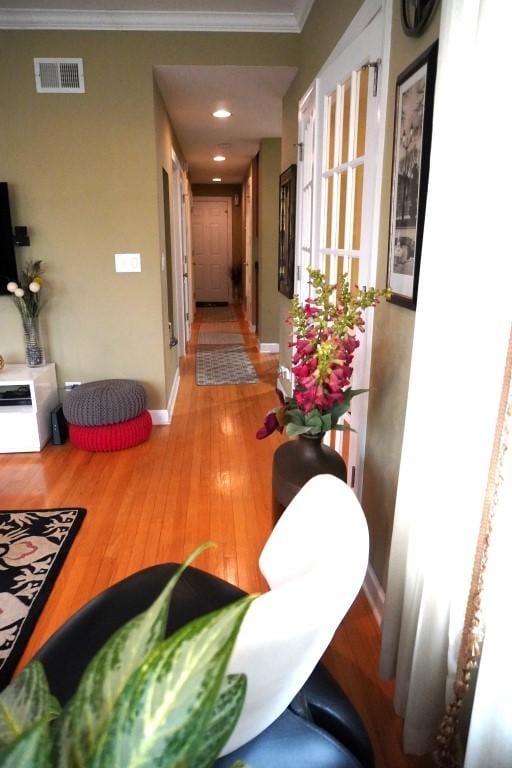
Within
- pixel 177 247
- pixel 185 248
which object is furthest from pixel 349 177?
pixel 185 248

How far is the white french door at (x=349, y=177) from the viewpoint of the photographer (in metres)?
1.87

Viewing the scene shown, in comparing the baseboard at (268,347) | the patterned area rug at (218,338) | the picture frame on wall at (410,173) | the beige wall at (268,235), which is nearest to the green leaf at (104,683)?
the picture frame on wall at (410,173)

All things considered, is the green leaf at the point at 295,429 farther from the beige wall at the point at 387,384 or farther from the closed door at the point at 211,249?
the closed door at the point at 211,249

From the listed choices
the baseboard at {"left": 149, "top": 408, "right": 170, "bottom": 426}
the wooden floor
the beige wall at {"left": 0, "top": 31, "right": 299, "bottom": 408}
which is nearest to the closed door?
the beige wall at {"left": 0, "top": 31, "right": 299, "bottom": 408}

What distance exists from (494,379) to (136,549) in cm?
180

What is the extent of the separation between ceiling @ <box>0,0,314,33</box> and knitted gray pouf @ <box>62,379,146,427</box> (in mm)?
2214

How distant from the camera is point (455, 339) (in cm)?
102

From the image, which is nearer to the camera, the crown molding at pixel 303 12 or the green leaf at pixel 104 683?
the green leaf at pixel 104 683

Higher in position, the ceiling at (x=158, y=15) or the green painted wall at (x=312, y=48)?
the ceiling at (x=158, y=15)

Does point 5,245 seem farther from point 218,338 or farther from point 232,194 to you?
point 232,194

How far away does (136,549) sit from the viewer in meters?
2.28

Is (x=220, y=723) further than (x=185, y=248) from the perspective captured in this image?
Result: No

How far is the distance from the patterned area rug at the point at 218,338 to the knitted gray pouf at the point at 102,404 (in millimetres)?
3597

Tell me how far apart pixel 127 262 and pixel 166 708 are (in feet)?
11.1
